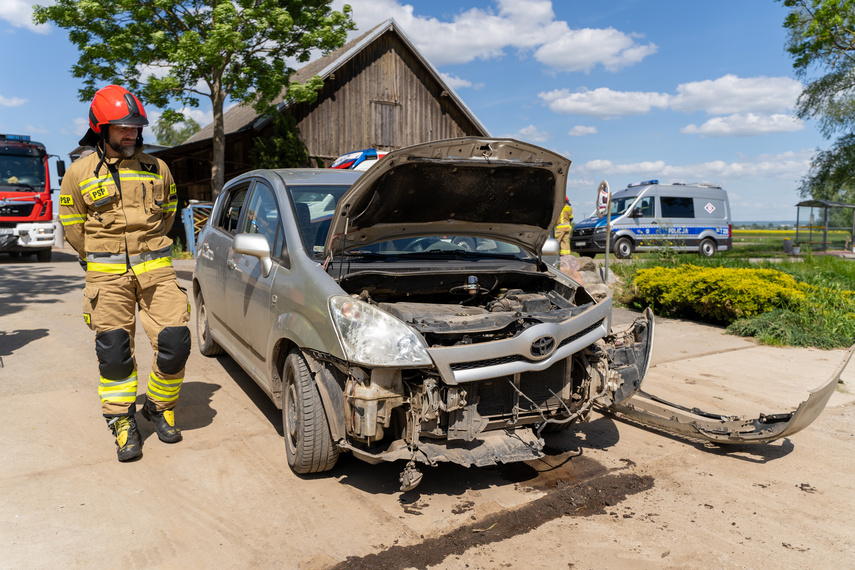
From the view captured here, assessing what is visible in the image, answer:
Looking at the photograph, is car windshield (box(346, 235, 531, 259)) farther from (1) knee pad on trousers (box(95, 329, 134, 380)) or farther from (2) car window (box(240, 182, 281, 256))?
(1) knee pad on trousers (box(95, 329, 134, 380))

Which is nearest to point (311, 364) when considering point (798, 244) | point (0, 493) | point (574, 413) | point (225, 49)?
point (574, 413)

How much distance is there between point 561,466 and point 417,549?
1354 mm

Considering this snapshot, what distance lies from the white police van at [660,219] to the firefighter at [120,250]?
17.4m

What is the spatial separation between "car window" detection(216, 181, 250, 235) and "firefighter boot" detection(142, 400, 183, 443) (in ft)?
5.04

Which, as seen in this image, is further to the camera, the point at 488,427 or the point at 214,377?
the point at 214,377

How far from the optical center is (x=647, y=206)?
67.6ft

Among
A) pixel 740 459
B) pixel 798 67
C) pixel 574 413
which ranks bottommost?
pixel 740 459

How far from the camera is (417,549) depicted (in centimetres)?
296

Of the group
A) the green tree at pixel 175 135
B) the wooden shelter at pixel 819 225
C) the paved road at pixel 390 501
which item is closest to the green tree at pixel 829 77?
the wooden shelter at pixel 819 225

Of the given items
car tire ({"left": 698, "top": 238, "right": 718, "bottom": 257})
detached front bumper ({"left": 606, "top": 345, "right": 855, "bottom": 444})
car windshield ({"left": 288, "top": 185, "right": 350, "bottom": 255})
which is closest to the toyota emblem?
detached front bumper ({"left": 606, "top": 345, "right": 855, "bottom": 444})

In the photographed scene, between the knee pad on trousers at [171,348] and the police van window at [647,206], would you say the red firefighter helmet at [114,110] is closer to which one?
the knee pad on trousers at [171,348]

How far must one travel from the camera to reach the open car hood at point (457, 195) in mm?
3572

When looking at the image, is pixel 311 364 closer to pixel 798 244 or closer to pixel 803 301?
pixel 803 301

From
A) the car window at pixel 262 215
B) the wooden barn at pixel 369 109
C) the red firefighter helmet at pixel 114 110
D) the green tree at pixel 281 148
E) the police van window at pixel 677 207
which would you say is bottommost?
the car window at pixel 262 215
